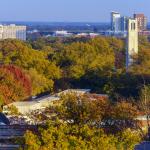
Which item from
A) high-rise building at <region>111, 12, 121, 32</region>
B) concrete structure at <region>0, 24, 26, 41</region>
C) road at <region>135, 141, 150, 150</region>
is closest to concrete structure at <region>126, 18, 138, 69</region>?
road at <region>135, 141, 150, 150</region>

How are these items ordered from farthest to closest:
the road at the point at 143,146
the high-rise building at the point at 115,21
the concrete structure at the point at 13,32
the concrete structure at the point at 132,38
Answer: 1. the high-rise building at the point at 115,21
2. the concrete structure at the point at 13,32
3. the concrete structure at the point at 132,38
4. the road at the point at 143,146

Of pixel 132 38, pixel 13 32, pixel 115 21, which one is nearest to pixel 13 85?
pixel 132 38

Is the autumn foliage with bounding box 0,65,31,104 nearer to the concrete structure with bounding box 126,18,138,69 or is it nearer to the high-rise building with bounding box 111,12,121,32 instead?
the concrete structure with bounding box 126,18,138,69

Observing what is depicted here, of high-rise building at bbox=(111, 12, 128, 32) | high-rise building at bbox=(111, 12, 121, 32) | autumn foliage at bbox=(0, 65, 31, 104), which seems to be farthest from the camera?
high-rise building at bbox=(111, 12, 121, 32)

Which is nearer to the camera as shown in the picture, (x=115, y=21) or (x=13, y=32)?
(x=13, y=32)

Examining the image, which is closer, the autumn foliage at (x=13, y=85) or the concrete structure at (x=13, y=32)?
the autumn foliage at (x=13, y=85)

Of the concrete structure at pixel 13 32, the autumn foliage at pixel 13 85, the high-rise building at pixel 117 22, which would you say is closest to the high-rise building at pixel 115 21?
the high-rise building at pixel 117 22

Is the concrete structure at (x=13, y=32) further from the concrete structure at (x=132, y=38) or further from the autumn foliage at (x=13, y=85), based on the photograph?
the autumn foliage at (x=13, y=85)

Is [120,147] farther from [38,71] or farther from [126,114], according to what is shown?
[38,71]

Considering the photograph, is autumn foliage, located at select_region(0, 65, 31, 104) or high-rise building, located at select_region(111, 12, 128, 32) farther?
high-rise building, located at select_region(111, 12, 128, 32)

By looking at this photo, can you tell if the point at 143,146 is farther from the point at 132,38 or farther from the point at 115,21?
the point at 115,21

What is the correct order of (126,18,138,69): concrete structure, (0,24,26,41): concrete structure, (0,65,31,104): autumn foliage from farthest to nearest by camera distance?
(0,24,26,41): concrete structure → (126,18,138,69): concrete structure → (0,65,31,104): autumn foliage

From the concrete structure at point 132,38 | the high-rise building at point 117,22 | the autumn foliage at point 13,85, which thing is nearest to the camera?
the autumn foliage at point 13,85

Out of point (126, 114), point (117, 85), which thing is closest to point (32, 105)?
point (117, 85)
